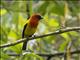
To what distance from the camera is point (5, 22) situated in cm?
461

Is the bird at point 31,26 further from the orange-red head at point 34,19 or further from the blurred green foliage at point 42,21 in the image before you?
the blurred green foliage at point 42,21

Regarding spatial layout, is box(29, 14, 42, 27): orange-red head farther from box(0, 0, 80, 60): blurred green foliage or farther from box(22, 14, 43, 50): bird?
box(0, 0, 80, 60): blurred green foliage

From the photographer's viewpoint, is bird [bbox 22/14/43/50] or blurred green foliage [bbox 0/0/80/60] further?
blurred green foliage [bbox 0/0/80/60]

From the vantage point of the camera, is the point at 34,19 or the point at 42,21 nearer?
the point at 34,19

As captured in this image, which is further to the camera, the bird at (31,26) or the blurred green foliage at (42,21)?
the blurred green foliage at (42,21)

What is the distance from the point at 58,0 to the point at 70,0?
12.6 inches

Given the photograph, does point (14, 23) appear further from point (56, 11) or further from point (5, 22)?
point (56, 11)

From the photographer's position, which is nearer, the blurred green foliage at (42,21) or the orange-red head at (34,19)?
the orange-red head at (34,19)

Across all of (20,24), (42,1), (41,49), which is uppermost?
(42,1)

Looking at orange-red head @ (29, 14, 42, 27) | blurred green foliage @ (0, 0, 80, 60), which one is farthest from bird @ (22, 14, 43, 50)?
blurred green foliage @ (0, 0, 80, 60)

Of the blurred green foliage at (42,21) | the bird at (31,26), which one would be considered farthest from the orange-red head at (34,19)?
the blurred green foliage at (42,21)

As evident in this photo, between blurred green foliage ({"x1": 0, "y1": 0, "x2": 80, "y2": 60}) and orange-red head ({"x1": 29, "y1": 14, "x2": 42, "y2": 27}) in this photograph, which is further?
blurred green foliage ({"x1": 0, "y1": 0, "x2": 80, "y2": 60})

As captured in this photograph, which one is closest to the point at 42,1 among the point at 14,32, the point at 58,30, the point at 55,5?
the point at 55,5

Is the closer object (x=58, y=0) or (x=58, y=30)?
(x=58, y=30)
